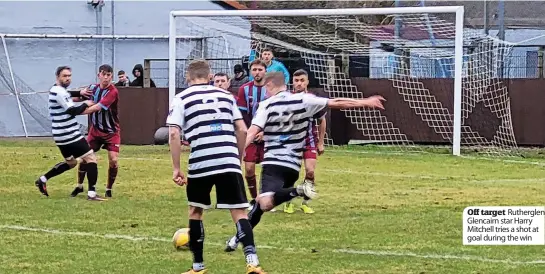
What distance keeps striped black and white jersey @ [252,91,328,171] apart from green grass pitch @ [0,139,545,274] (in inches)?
32.2

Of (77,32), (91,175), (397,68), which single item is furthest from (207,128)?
(77,32)

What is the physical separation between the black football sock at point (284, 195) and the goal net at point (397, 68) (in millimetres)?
13276

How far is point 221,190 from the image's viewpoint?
898 cm

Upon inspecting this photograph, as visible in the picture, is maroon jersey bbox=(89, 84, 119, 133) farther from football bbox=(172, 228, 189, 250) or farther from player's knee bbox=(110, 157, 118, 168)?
football bbox=(172, 228, 189, 250)

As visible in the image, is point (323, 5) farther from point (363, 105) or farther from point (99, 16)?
point (363, 105)

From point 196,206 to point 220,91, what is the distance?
0.97 meters

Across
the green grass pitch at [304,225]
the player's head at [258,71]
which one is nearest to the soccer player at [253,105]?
the player's head at [258,71]

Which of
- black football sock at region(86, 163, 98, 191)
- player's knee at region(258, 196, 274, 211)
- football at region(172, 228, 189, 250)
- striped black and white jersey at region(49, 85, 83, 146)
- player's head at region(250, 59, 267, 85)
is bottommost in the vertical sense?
football at region(172, 228, 189, 250)

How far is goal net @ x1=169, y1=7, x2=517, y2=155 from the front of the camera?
81.8ft

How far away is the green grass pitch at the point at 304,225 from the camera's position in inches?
371

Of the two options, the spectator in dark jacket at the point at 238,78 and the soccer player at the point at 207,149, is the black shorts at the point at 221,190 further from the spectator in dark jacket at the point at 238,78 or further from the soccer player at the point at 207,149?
the spectator in dark jacket at the point at 238,78

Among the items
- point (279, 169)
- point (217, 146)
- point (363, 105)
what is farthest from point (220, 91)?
point (279, 169)

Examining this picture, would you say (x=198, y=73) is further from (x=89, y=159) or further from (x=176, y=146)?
(x=89, y=159)

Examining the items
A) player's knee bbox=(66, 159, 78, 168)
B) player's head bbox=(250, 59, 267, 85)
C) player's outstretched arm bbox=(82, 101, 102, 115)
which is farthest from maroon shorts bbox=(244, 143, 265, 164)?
player's knee bbox=(66, 159, 78, 168)
